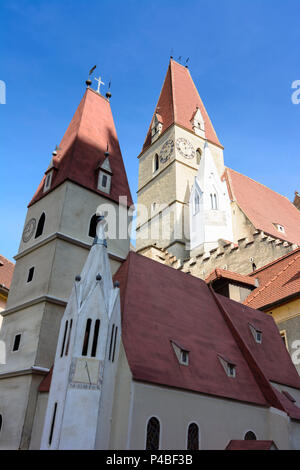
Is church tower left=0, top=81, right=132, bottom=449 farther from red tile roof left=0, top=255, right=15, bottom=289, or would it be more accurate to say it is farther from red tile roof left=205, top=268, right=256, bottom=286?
red tile roof left=0, top=255, right=15, bottom=289

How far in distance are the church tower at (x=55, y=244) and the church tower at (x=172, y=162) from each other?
711 inches

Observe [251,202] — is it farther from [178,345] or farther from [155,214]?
[178,345]

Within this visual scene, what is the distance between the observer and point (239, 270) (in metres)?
27.4

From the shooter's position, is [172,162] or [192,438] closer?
[192,438]

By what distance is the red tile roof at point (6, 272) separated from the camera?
78.1ft

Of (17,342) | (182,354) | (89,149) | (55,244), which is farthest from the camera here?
(89,149)

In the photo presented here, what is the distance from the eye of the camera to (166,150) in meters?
42.7

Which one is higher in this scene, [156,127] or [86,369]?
[156,127]

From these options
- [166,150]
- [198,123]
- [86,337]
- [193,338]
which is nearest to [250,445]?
[193,338]

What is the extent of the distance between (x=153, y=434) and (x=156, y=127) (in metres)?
38.8

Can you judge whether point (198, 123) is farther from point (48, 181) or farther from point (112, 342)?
point (112, 342)

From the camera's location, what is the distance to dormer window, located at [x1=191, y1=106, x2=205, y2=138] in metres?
43.8

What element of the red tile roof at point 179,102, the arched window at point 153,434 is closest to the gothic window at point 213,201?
the red tile roof at point 179,102

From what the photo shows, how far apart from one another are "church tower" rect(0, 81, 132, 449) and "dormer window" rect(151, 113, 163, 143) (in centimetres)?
2451
